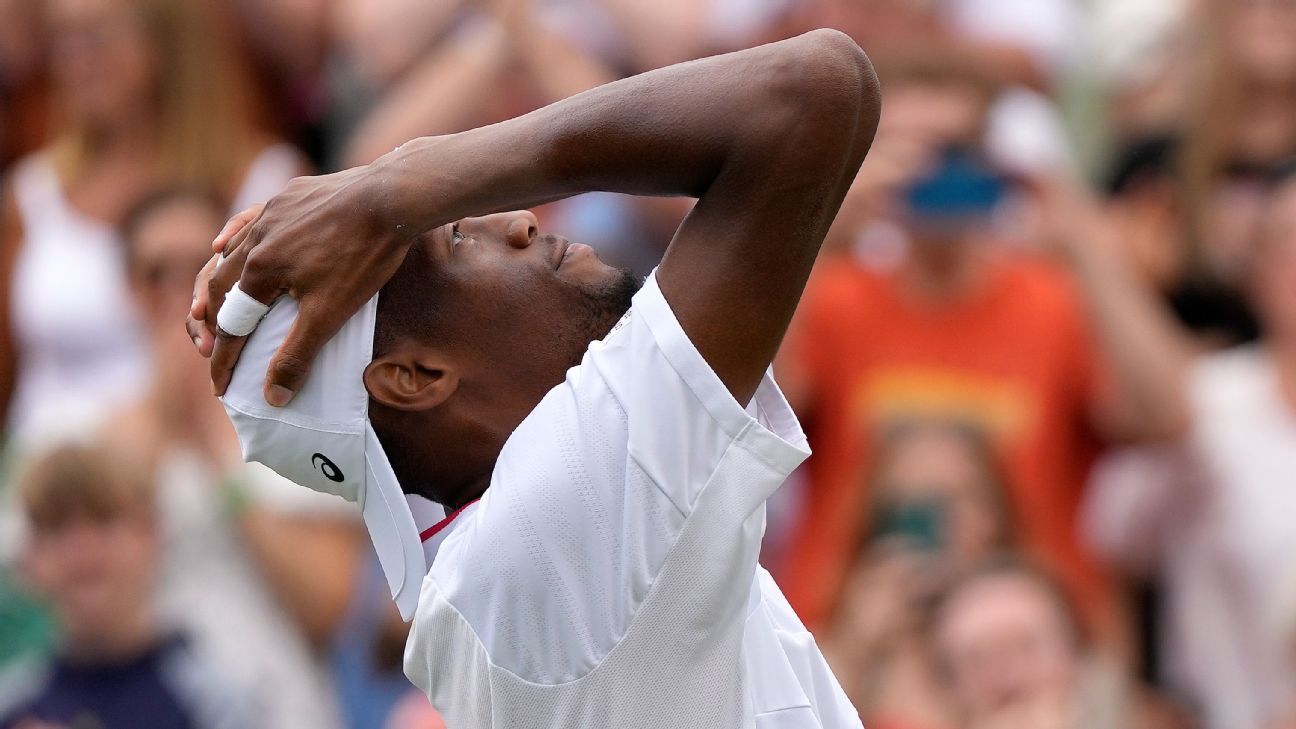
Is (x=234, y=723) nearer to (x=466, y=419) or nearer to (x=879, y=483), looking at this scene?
(x=879, y=483)

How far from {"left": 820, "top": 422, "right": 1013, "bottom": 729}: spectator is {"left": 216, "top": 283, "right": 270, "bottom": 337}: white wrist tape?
2654mm

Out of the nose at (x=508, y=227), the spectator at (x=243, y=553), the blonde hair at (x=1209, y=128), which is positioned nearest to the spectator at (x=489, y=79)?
the spectator at (x=243, y=553)

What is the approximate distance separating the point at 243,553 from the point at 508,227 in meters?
2.86

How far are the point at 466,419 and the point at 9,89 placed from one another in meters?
4.44

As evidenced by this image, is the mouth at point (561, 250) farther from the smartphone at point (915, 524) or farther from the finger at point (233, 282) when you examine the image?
the smartphone at point (915, 524)

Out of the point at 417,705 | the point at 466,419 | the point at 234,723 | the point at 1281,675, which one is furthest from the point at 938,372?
the point at 466,419

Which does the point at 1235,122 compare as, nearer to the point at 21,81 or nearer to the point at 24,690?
the point at 24,690

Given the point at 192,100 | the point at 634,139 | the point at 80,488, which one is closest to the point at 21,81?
the point at 192,100

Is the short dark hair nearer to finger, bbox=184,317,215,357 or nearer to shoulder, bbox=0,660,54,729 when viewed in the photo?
finger, bbox=184,317,215,357

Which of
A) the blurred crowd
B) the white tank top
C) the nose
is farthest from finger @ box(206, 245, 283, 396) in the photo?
the white tank top

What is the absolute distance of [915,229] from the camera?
504cm

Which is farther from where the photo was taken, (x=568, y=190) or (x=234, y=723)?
(x=234, y=723)

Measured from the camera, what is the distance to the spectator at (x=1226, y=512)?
4.78m

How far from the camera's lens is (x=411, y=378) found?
240cm
